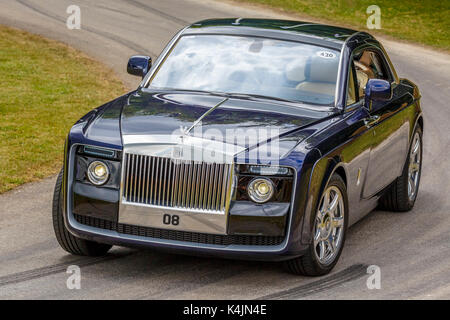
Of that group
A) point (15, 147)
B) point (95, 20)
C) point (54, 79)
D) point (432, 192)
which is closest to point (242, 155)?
point (432, 192)

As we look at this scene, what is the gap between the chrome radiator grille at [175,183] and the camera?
6879mm

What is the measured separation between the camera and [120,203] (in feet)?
22.9

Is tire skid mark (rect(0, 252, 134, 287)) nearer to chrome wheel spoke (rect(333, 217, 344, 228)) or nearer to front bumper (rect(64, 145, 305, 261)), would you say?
front bumper (rect(64, 145, 305, 261))

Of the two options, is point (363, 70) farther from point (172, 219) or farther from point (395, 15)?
point (395, 15)

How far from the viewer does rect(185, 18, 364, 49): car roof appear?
347 inches

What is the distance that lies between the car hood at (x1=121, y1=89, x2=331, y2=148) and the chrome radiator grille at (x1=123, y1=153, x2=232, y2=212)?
24 centimetres

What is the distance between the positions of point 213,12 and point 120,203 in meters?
18.1

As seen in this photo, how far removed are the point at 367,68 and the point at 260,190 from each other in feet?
9.48

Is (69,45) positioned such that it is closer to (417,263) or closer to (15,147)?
(15,147)

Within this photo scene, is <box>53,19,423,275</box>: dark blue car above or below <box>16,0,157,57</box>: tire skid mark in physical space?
above

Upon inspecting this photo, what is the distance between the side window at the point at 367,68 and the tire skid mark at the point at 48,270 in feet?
8.80
